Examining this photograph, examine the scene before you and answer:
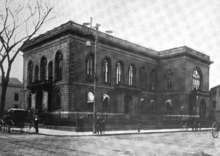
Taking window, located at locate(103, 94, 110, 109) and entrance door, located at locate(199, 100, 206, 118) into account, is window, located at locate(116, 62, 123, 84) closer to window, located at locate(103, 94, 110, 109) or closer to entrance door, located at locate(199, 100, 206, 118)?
window, located at locate(103, 94, 110, 109)

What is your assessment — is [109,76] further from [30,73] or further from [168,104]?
[168,104]

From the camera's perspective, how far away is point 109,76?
132ft

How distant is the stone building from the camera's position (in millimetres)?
34688

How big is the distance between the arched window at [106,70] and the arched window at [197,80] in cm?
1762

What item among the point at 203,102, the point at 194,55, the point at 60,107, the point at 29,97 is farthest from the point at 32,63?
the point at 203,102

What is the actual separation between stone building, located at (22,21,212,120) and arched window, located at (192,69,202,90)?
186 millimetres

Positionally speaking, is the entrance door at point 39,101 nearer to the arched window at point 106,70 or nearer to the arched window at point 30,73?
the arched window at point 30,73

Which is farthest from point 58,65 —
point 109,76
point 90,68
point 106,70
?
point 109,76

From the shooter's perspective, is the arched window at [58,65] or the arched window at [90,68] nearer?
the arched window at [58,65]

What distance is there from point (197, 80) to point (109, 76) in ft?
63.1

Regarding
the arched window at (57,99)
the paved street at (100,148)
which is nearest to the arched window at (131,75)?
the arched window at (57,99)

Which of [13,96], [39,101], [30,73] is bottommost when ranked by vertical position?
[39,101]

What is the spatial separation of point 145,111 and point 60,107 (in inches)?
669

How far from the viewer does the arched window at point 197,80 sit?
49425 mm
